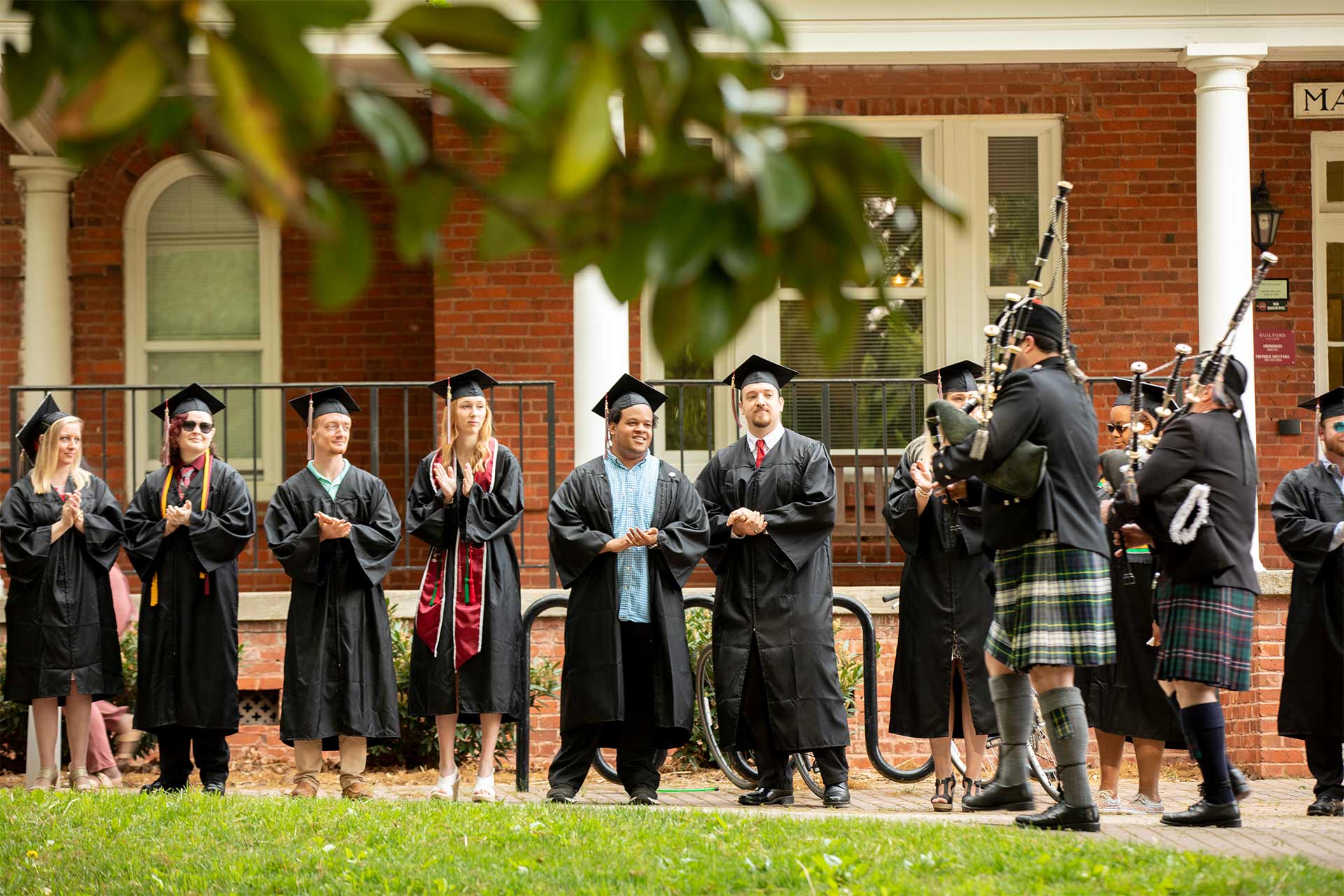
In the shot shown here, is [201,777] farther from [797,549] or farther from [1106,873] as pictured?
[1106,873]

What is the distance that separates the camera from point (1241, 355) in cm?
992

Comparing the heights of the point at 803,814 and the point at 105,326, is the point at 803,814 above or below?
below

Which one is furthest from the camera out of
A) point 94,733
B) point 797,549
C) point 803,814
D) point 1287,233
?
point 1287,233

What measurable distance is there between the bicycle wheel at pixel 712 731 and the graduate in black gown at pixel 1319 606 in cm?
283

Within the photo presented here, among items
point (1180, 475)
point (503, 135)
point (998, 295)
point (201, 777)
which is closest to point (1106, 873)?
point (1180, 475)

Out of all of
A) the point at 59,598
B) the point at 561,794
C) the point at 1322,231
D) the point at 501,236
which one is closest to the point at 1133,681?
the point at 561,794

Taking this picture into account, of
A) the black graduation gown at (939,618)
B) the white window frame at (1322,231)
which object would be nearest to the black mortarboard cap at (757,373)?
the black graduation gown at (939,618)

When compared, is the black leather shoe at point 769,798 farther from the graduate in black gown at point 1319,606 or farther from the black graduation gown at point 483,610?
the graduate in black gown at point 1319,606

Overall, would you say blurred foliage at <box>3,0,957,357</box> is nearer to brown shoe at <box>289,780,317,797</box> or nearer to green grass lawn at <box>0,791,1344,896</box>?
green grass lawn at <box>0,791,1344,896</box>

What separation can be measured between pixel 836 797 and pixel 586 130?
257 inches

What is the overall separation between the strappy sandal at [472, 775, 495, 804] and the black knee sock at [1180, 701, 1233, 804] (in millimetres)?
3432

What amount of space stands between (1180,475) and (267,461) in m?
8.09

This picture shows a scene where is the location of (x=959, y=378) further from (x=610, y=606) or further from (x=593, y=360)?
(x=593, y=360)

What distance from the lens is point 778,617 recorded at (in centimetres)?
794
